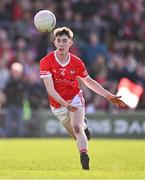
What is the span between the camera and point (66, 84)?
45.5ft

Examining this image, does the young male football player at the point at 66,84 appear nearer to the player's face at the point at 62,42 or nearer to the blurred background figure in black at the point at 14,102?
the player's face at the point at 62,42

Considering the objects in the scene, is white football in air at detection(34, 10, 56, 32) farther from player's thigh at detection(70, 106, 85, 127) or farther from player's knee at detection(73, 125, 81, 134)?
player's knee at detection(73, 125, 81, 134)

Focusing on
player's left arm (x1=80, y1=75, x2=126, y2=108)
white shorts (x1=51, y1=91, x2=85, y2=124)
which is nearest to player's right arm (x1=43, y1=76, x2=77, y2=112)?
→ white shorts (x1=51, y1=91, x2=85, y2=124)

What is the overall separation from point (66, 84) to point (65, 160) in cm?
280

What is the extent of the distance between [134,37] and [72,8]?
251 centimetres

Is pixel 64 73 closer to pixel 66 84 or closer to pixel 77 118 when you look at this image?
pixel 66 84

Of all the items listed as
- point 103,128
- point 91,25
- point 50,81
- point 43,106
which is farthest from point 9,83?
point 50,81

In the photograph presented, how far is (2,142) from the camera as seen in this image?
22781 millimetres

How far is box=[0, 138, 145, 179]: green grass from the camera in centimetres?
1244

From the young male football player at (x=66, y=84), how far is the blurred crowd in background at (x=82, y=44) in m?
11.6

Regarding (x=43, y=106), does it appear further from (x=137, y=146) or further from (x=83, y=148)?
(x=83, y=148)

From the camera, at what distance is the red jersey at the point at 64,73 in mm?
13797

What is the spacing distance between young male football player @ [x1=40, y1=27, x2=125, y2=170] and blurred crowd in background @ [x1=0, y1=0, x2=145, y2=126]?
457 inches

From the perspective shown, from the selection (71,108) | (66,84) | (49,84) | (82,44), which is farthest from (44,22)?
(82,44)
